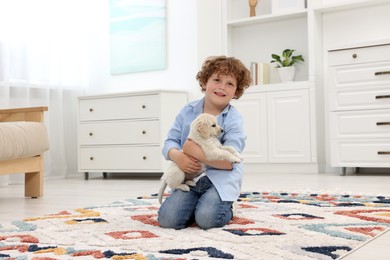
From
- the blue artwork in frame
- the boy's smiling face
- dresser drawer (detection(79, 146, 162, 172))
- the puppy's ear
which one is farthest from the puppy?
the blue artwork in frame

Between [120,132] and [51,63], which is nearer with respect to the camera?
[120,132]

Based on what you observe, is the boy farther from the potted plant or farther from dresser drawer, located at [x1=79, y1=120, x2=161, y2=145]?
the potted plant

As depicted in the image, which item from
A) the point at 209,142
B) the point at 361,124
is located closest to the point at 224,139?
the point at 209,142

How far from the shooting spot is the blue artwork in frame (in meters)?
4.89

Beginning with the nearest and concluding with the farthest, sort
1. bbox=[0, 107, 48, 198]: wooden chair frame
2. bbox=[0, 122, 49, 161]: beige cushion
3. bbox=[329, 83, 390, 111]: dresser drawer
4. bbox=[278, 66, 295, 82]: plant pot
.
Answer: bbox=[0, 122, 49, 161]: beige cushion < bbox=[0, 107, 48, 198]: wooden chair frame < bbox=[329, 83, 390, 111]: dresser drawer < bbox=[278, 66, 295, 82]: plant pot

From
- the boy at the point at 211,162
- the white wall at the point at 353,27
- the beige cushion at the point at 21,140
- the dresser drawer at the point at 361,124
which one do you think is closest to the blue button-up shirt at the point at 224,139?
the boy at the point at 211,162

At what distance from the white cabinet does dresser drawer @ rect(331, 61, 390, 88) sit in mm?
382

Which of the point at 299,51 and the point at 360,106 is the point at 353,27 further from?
the point at 360,106

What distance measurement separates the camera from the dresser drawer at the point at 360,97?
3.93 meters

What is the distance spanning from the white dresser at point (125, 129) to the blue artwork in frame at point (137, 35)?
2.15 feet

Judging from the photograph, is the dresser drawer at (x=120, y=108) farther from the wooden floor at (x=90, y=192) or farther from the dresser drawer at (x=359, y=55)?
the dresser drawer at (x=359, y=55)

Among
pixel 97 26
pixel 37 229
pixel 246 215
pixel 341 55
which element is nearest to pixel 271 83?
pixel 341 55

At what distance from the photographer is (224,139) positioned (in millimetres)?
1837

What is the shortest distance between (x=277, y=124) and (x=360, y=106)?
2.58ft
